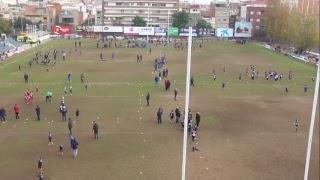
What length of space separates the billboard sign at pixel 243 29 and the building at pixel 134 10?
158ft

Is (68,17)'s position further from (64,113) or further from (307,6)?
(64,113)

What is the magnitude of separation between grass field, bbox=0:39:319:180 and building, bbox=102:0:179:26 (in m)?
115

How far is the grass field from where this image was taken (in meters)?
21.1

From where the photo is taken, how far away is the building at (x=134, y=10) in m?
165

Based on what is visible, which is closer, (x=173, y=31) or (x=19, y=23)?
(x=173, y=31)

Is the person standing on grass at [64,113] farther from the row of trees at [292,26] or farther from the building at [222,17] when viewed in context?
the building at [222,17]

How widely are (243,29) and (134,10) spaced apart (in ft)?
186

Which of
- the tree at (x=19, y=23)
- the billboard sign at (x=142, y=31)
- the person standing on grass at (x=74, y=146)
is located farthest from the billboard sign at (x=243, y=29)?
the person standing on grass at (x=74, y=146)

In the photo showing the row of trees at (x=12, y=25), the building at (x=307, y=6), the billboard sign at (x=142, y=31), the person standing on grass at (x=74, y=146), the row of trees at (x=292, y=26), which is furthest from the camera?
the billboard sign at (x=142, y=31)

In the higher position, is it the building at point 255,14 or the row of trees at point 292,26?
the building at point 255,14

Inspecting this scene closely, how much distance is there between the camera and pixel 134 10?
16538cm

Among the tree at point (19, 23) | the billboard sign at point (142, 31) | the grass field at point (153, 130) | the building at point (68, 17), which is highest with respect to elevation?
the building at point (68, 17)

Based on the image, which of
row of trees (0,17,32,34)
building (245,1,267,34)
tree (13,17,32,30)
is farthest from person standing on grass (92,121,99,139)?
tree (13,17,32,30)

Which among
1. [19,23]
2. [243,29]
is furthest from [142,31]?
[19,23]
